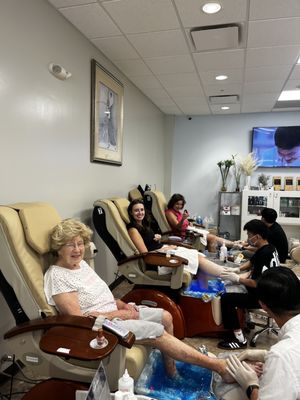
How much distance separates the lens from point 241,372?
4.29 feet

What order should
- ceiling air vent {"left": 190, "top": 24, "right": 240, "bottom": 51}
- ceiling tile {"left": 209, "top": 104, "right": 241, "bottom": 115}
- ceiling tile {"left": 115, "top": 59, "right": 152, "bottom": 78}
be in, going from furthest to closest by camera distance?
ceiling tile {"left": 209, "top": 104, "right": 241, "bottom": 115} < ceiling tile {"left": 115, "top": 59, "right": 152, "bottom": 78} < ceiling air vent {"left": 190, "top": 24, "right": 240, "bottom": 51}

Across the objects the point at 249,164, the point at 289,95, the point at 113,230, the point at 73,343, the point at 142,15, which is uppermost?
the point at 289,95

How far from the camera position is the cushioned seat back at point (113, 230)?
2643mm

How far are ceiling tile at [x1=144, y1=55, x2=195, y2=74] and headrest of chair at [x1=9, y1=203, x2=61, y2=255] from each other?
2.13 meters

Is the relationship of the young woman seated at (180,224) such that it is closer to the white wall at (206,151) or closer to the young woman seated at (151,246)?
the young woman seated at (151,246)

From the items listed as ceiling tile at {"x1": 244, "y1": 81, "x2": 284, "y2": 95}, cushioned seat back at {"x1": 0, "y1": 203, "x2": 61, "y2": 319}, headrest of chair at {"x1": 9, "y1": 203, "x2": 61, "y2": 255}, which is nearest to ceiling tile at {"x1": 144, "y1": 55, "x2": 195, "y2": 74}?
ceiling tile at {"x1": 244, "y1": 81, "x2": 284, "y2": 95}

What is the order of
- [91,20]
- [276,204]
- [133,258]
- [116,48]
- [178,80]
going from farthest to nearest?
1. [276,204]
2. [178,80]
3. [116,48]
4. [133,258]
5. [91,20]

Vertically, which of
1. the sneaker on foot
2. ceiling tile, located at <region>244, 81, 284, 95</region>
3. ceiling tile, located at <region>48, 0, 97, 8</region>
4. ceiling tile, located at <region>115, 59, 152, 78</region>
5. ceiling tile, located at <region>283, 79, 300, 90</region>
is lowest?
the sneaker on foot

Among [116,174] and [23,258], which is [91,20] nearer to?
[116,174]

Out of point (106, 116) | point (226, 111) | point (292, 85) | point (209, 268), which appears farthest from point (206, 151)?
point (209, 268)

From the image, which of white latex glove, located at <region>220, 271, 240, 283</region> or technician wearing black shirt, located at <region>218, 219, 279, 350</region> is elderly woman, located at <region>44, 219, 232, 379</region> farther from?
white latex glove, located at <region>220, 271, 240, 283</region>

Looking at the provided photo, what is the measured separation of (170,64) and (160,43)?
520 millimetres

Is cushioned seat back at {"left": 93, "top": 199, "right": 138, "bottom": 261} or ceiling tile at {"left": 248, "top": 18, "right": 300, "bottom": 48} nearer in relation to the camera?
ceiling tile at {"left": 248, "top": 18, "right": 300, "bottom": 48}

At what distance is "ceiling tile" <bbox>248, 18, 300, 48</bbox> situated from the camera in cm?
238
